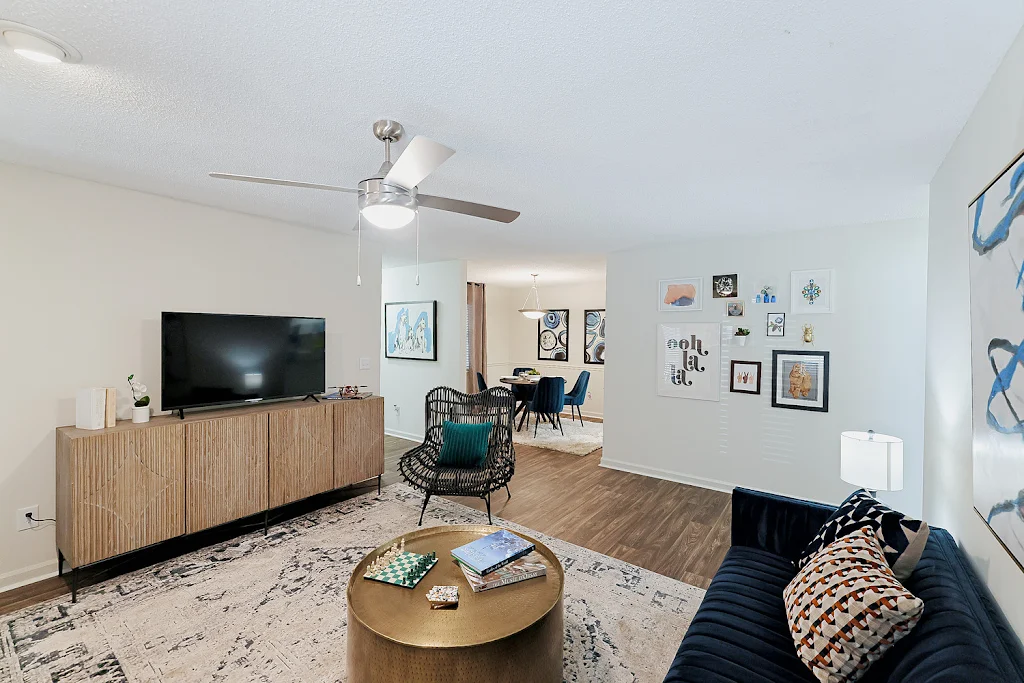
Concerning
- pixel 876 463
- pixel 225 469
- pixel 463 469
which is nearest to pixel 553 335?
pixel 463 469

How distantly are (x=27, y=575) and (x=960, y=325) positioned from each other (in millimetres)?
5053

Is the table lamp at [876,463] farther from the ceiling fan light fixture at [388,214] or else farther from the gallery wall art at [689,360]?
the ceiling fan light fixture at [388,214]

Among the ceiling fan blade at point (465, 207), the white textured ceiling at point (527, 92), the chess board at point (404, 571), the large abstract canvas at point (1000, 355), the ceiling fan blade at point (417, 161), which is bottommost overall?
the chess board at point (404, 571)

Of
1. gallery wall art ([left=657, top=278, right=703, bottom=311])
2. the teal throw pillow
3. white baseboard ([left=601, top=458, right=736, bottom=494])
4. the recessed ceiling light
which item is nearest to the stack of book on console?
the teal throw pillow

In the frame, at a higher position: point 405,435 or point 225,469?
point 225,469

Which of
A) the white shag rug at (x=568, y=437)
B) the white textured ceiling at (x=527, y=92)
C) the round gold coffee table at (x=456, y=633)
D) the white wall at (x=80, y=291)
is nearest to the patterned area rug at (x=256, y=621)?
the round gold coffee table at (x=456, y=633)

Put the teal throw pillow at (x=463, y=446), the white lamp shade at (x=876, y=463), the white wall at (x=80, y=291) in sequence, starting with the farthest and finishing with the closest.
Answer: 1. the teal throw pillow at (x=463, y=446)
2. the white wall at (x=80, y=291)
3. the white lamp shade at (x=876, y=463)

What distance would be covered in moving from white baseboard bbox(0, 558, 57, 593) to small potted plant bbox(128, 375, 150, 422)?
94cm

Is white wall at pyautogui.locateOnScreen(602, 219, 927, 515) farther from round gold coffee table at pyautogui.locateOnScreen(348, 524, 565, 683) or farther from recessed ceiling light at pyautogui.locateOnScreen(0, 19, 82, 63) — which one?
recessed ceiling light at pyautogui.locateOnScreen(0, 19, 82, 63)

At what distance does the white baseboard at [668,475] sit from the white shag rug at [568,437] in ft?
2.06

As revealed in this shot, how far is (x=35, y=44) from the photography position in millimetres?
1499

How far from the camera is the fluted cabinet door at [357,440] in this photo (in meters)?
Result: 3.90

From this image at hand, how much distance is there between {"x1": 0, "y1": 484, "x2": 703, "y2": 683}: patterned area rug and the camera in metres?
2.00

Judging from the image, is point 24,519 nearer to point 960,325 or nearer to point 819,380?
point 960,325
